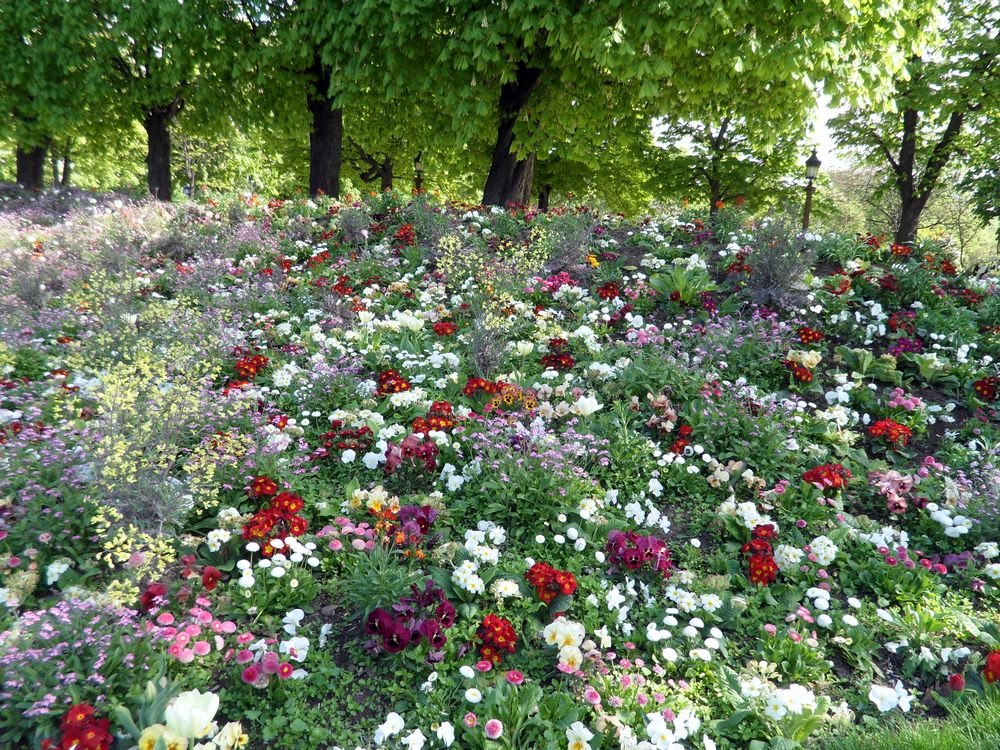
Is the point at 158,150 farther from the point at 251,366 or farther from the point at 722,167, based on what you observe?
the point at 722,167

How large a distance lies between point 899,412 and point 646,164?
1719 cm

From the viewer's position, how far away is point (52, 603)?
8.82 feet

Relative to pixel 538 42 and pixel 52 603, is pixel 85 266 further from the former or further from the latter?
pixel 538 42

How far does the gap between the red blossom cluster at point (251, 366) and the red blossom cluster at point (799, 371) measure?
4.47 meters

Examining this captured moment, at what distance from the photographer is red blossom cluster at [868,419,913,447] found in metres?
4.35

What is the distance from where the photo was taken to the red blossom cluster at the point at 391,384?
4.50 meters

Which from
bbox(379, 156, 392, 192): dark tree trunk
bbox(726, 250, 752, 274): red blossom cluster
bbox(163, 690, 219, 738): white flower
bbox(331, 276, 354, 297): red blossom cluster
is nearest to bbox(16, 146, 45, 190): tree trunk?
bbox(379, 156, 392, 192): dark tree trunk

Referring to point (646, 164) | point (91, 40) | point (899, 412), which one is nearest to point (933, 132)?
point (646, 164)

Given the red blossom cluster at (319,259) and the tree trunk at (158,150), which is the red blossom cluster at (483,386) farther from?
the tree trunk at (158,150)

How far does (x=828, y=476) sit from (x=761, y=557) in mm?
920

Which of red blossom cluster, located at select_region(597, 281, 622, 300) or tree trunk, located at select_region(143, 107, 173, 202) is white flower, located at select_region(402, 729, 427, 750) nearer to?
red blossom cluster, located at select_region(597, 281, 622, 300)

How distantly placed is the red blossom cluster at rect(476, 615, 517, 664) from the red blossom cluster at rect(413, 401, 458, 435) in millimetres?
1514

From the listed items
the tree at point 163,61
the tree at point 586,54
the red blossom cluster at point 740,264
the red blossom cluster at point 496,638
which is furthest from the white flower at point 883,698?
the tree at point 163,61

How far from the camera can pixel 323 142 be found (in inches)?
472
